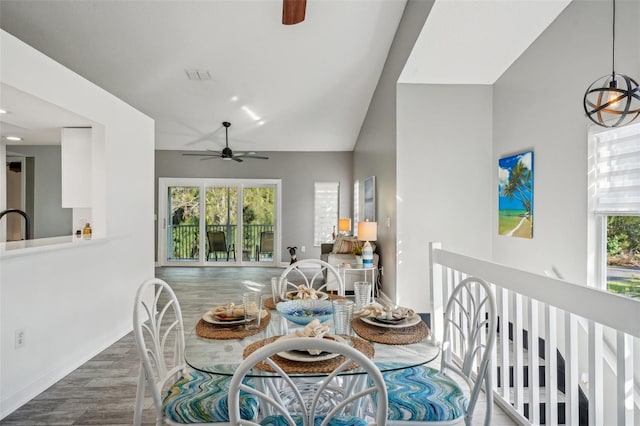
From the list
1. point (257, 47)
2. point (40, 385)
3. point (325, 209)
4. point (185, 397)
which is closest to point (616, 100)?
point (185, 397)

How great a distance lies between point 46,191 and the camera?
5.33 metres

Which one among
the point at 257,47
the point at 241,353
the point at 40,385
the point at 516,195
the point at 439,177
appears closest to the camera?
the point at 241,353

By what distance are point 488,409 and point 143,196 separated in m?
3.76

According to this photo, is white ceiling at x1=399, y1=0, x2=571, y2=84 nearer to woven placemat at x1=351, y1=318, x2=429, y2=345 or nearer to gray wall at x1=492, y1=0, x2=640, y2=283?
gray wall at x1=492, y1=0, x2=640, y2=283

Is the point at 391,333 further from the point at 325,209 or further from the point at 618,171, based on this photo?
the point at 325,209

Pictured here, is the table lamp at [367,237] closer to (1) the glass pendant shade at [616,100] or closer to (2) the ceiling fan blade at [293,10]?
(2) the ceiling fan blade at [293,10]

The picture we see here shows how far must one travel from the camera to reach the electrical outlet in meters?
2.37

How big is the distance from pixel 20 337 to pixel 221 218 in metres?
5.57

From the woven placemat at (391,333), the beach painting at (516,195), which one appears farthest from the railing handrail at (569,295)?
the beach painting at (516,195)

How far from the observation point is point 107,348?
3297mm

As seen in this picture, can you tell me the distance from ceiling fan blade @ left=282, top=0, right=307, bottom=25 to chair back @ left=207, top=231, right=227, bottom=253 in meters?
5.23

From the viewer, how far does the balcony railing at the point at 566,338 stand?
1394 mm

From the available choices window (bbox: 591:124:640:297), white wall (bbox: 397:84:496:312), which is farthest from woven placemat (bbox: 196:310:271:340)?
white wall (bbox: 397:84:496:312)

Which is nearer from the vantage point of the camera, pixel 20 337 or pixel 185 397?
pixel 185 397
